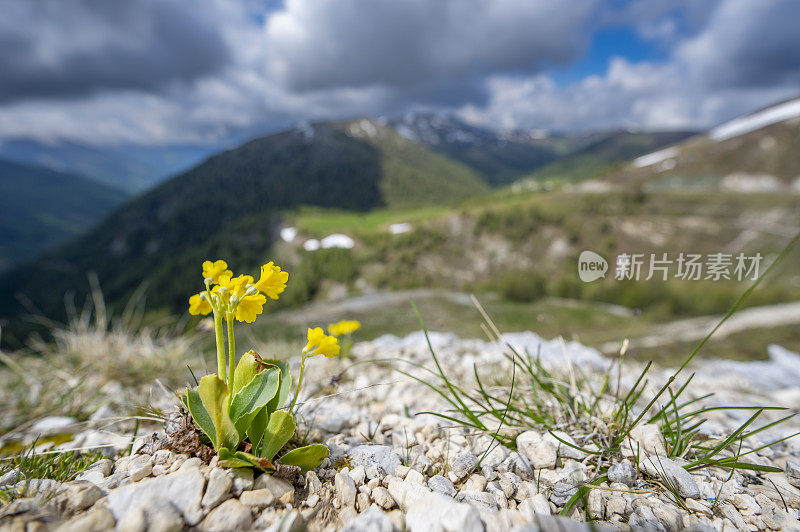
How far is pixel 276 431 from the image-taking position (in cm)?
159

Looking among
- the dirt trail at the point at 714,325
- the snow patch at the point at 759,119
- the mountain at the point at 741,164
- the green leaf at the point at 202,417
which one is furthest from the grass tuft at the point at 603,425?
the snow patch at the point at 759,119

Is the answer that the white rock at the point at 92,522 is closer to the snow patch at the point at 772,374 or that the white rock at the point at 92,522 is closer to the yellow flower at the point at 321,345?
the yellow flower at the point at 321,345

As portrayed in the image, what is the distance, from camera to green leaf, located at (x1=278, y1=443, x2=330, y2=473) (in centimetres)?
163

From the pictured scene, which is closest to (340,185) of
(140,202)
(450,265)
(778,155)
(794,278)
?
(140,202)

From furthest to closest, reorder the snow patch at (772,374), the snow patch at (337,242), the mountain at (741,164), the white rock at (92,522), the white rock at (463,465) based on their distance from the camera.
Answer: the snow patch at (337,242)
the mountain at (741,164)
the snow patch at (772,374)
the white rock at (463,465)
the white rock at (92,522)

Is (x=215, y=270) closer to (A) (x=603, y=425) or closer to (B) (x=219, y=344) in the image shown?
(B) (x=219, y=344)

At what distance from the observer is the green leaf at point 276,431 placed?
1579 mm

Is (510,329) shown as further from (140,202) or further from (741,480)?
(140,202)

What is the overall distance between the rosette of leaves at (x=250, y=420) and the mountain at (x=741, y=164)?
233ft

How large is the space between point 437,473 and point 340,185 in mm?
204616

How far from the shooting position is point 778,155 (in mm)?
54719

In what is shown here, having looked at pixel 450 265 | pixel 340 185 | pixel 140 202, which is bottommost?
pixel 450 265

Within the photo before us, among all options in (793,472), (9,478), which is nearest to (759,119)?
(793,472)

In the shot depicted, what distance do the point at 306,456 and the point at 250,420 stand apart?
333 mm
